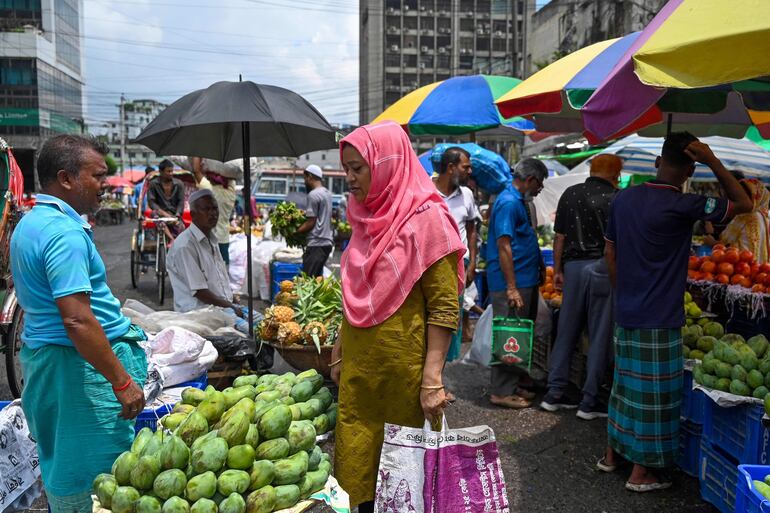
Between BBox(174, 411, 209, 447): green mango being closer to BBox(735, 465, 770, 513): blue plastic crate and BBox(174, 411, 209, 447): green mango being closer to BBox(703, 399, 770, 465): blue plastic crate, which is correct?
BBox(735, 465, 770, 513): blue plastic crate

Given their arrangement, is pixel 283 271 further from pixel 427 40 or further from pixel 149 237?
pixel 427 40

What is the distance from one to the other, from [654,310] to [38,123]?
63215 mm

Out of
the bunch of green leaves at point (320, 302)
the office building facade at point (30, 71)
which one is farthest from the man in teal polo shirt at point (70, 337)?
the office building facade at point (30, 71)

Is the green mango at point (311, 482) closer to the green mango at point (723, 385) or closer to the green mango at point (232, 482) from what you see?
the green mango at point (232, 482)

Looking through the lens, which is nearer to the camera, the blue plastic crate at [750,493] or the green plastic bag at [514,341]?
the blue plastic crate at [750,493]

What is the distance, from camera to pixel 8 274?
202 inches

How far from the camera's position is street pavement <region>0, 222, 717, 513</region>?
12.1 feet

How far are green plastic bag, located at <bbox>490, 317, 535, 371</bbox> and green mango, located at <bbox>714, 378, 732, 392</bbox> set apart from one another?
1.78m

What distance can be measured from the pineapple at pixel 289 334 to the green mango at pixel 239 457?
2.16m

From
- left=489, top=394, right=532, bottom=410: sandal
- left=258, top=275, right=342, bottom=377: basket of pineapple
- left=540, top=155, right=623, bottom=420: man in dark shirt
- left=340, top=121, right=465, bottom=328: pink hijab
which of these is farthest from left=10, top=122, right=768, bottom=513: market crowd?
left=489, top=394, right=532, bottom=410: sandal

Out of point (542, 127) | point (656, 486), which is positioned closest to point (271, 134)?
point (542, 127)

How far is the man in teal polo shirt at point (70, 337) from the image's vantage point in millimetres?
2205

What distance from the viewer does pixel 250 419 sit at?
7.09ft

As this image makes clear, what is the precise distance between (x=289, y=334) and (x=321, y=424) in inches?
67.6
